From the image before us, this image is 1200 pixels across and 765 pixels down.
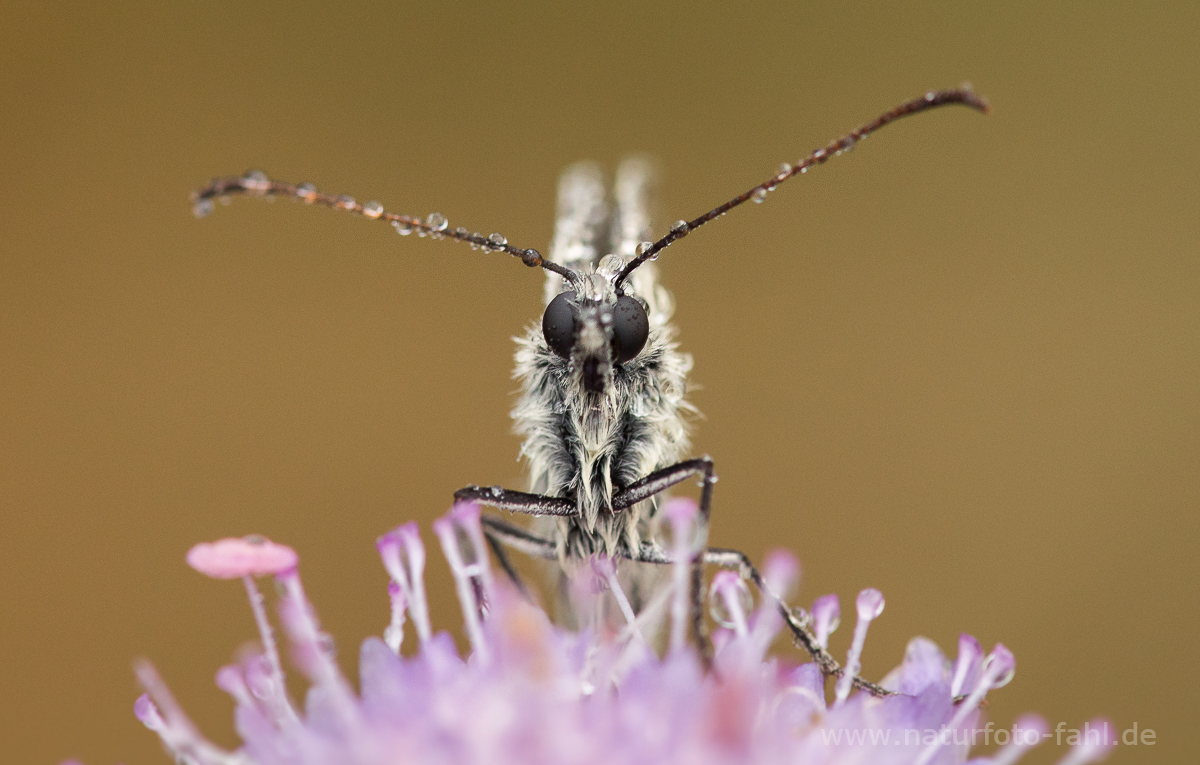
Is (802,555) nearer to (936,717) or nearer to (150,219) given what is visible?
(936,717)

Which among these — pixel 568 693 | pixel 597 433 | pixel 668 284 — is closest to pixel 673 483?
pixel 597 433

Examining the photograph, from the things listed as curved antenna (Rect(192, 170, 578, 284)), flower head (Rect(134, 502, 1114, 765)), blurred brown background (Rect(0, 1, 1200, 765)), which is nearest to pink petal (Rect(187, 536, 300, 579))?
flower head (Rect(134, 502, 1114, 765))

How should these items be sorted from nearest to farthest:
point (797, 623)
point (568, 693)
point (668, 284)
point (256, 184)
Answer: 1. point (568, 693)
2. point (256, 184)
3. point (797, 623)
4. point (668, 284)

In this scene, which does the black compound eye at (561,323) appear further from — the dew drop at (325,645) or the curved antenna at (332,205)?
the dew drop at (325,645)

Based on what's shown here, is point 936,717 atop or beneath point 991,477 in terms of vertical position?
beneath

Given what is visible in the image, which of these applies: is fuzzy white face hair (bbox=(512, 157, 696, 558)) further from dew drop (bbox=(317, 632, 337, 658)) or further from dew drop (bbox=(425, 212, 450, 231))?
dew drop (bbox=(317, 632, 337, 658))

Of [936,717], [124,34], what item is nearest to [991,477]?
[936,717]

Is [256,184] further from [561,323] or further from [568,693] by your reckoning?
[568,693]
